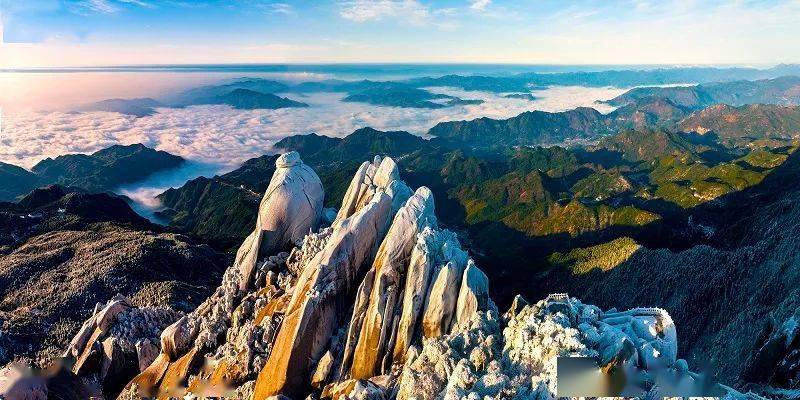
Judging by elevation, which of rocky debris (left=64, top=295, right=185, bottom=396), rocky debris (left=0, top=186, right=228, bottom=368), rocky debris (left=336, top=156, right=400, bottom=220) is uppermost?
rocky debris (left=336, top=156, right=400, bottom=220)

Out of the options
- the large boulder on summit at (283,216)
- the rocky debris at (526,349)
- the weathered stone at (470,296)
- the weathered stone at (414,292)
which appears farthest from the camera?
the large boulder on summit at (283,216)

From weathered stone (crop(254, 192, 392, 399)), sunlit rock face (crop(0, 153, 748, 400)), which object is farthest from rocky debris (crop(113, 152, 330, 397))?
weathered stone (crop(254, 192, 392, 399))

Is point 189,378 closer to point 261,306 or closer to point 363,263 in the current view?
point 261,306

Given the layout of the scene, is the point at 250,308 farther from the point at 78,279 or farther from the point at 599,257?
the point at 599,257

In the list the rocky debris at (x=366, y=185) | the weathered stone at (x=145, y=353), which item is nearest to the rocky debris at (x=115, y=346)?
the weathered stone at (x=145, y=353)

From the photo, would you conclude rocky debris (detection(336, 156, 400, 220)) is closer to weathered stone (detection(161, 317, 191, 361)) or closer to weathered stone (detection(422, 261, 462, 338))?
weathered stone (detection(422, 261, 462, 338))

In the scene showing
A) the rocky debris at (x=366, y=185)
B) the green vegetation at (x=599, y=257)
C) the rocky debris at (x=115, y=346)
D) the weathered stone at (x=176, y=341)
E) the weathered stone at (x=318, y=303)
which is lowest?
the green vegetation at (x=599, y=257)

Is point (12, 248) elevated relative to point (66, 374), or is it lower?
lower

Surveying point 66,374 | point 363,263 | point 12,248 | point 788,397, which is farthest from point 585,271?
point 12,248

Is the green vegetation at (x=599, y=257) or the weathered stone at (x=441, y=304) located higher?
the weathered stone at (x=441, y=304)

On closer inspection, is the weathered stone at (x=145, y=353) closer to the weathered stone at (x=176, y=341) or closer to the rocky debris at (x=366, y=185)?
the weathered stone at (x=176, y=341)

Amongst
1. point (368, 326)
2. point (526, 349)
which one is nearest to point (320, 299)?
point (368, 326)
